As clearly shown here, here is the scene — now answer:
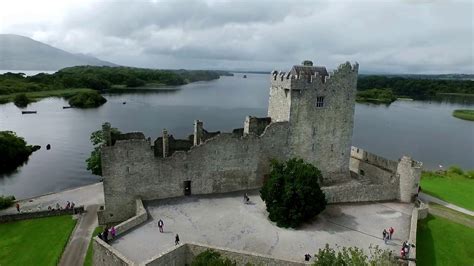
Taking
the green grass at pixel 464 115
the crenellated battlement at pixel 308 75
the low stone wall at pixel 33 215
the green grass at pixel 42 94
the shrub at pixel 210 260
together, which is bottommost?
the low stone wall at pixel 33 215

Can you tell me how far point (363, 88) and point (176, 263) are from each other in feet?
481

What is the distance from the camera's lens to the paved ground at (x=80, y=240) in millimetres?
23141

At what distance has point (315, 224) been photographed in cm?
2473

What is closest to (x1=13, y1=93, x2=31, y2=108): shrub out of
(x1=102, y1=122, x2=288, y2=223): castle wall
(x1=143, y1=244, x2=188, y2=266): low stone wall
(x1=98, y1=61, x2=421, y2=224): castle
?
(x1=98, y1=61, x2=421, y2=224): castle

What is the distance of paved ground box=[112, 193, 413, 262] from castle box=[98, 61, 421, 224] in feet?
4.10

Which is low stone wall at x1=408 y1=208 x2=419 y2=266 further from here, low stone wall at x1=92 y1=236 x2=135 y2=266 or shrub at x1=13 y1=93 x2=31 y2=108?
shrub at x1=13 y1=93 x2=31 y2=108

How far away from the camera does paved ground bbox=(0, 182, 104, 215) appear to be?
31805 mm

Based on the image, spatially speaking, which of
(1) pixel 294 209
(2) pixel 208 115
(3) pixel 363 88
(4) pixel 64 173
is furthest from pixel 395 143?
(3) pixel 363 88

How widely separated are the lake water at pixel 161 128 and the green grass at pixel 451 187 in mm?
12563

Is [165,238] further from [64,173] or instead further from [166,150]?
[64,173]

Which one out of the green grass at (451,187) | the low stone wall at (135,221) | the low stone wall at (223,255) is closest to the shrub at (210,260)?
the low stone wall at (223,255)

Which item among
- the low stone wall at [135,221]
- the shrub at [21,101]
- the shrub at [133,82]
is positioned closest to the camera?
the low stone wall at [135,221]

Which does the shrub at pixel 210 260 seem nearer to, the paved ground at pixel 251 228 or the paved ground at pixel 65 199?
the paved ground at pixel 251 228

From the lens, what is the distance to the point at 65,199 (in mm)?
33625
